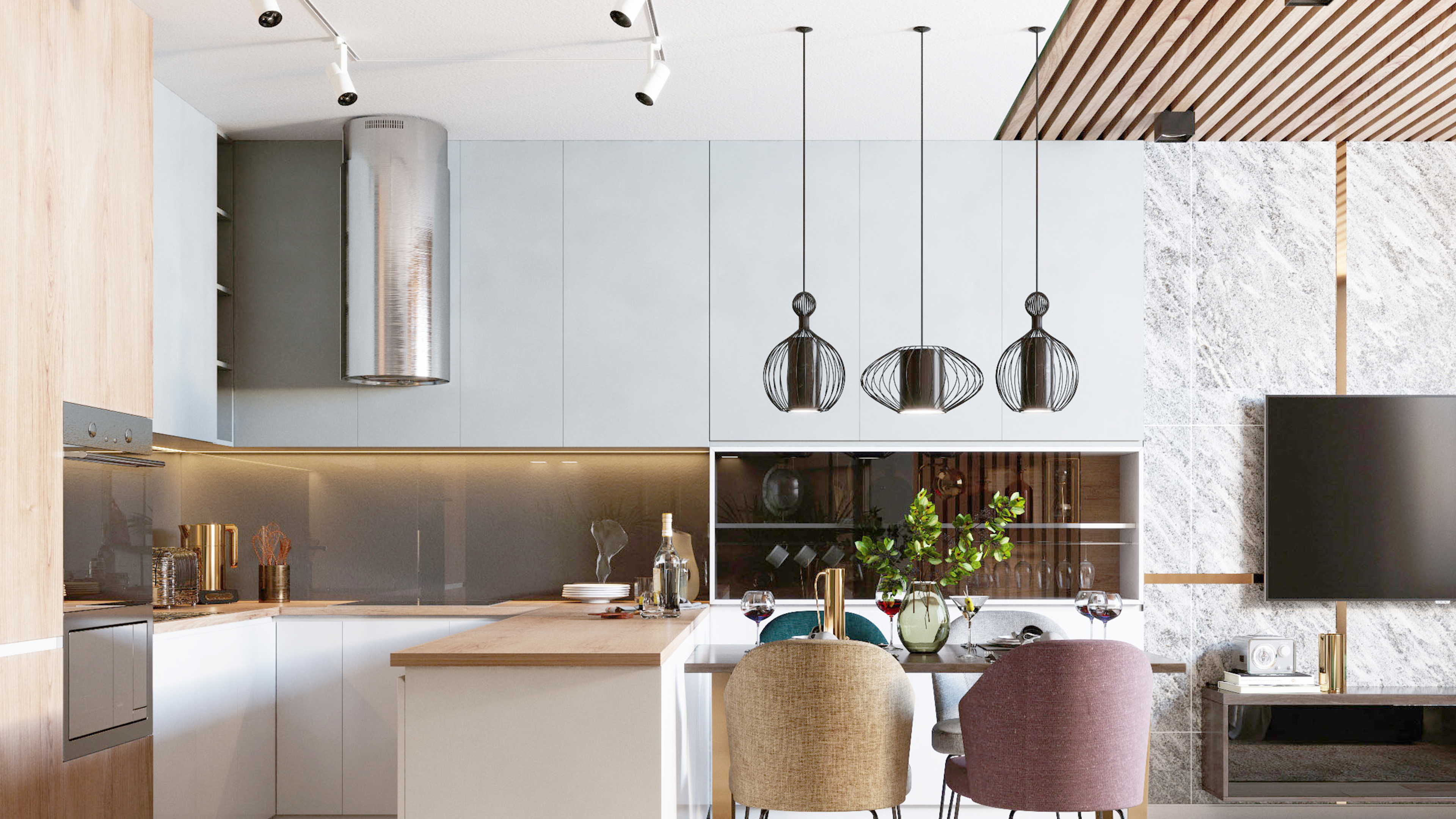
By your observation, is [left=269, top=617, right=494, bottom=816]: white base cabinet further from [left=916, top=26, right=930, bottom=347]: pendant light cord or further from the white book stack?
the white book stack

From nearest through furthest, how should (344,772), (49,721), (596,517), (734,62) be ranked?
(49,721)
(734,62)
(344,772)
(596,517)

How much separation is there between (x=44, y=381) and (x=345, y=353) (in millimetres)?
1666

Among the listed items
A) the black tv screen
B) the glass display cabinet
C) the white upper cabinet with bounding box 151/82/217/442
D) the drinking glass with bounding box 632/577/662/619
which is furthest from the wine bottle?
the black tv screen

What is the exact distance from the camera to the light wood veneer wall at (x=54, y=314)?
2.70 metres

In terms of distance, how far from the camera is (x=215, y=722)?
3.97 meters

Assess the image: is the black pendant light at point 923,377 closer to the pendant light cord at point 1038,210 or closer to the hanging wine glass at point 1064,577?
the pendant light cord at point 1038,210

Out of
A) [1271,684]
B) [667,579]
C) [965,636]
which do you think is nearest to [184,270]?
[667,579]

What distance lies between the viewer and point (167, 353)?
4082 mm

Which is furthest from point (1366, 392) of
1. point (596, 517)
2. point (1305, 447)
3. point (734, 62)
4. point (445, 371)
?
point (445, 371)

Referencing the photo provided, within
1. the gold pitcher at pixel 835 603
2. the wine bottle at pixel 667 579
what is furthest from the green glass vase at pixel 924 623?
the wine bottle at pixel 667 579

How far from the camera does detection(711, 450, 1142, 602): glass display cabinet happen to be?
184 inches

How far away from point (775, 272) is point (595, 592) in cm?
152

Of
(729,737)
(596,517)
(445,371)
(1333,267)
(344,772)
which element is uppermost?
(1333,267)

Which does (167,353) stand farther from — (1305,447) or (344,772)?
(1305,447)
